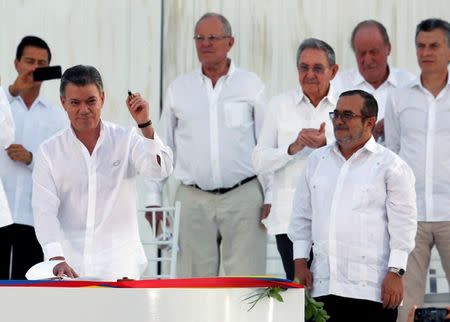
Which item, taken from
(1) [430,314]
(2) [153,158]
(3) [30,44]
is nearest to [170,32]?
(3) [30,44]

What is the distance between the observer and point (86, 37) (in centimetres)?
905

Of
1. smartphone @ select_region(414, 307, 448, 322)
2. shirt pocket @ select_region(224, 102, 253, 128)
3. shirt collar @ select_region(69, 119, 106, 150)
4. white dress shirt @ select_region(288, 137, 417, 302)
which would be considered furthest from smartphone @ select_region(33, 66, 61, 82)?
smartphone @ select_region(414, 307, 448, 322)

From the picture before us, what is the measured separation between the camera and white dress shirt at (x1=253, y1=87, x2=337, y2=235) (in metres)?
7.46

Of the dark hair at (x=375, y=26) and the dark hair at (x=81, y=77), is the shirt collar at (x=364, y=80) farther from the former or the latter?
the dark hair at (x=81, y=77)

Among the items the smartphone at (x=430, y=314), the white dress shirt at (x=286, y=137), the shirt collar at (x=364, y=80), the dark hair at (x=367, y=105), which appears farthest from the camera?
the shirt collar at (x=364, y=80)

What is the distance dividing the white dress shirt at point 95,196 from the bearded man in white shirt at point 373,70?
6.11 ft

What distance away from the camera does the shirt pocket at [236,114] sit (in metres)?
7.97

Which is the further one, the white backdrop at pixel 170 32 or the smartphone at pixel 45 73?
the white backdrop at pixel 170 32

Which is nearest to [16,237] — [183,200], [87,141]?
[183,200]

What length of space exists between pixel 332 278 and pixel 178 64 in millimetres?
2761

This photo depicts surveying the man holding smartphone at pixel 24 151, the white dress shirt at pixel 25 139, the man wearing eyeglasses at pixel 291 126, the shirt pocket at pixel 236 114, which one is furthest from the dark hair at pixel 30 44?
the man wearing eyeglasses at pixel 291 126

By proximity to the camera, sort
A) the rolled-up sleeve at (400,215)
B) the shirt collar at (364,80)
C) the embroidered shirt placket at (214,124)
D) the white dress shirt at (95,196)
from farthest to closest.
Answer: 1. the shirt collar at (364,80)
2. the embroidered shirt placket at (214,124)
3. the rolled-up sleeve at (400,215)
4. the white dress shirt at (95,196)

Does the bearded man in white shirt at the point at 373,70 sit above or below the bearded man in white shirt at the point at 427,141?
above

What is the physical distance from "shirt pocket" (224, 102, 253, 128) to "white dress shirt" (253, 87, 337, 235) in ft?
1.37
